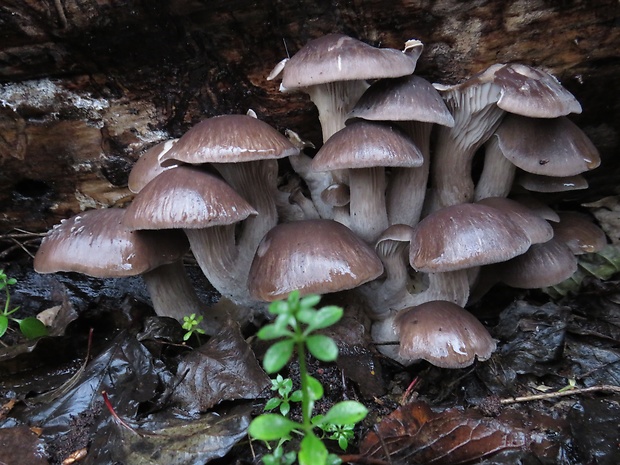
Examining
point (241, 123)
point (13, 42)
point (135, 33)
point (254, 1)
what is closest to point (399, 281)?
point (241, 123)

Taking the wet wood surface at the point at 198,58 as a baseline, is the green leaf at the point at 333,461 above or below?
below

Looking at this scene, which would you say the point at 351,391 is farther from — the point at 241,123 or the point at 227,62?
the point at 227,62

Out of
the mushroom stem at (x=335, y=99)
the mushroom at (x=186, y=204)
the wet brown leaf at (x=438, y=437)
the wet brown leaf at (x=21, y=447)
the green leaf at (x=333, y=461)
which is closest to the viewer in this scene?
the green leaf at (x=333, y=461)

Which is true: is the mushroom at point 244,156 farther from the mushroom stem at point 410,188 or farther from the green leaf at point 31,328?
the green leaf at point 31,328

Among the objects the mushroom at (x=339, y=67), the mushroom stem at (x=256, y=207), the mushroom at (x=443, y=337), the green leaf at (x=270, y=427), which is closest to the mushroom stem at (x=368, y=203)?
the mushroom at (x=339, y=67)

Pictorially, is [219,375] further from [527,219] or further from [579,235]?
[579,235]

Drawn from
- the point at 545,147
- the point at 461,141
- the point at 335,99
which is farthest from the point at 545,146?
the point at 335,99

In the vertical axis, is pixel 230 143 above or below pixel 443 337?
above
